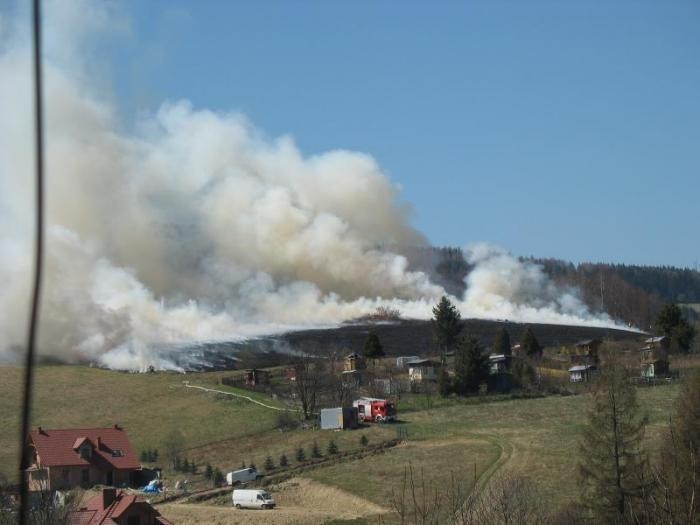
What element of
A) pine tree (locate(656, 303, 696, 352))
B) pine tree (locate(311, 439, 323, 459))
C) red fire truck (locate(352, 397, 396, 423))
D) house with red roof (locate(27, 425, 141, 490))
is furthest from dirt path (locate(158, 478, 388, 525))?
pine tree (locate(656, 303, 696, 352))

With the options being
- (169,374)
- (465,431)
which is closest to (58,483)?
(465,431)

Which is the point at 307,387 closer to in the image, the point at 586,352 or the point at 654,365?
the point at 654,365

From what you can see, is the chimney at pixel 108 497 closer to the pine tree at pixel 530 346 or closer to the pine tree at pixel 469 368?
the pine tree at pixel 469 368

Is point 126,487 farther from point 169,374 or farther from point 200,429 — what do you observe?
point 169,374

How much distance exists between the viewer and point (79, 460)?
56.6m

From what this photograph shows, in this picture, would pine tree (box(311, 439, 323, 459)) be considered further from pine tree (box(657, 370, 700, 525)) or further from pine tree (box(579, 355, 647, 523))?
pine tree (box(657, 370, 700, 525))

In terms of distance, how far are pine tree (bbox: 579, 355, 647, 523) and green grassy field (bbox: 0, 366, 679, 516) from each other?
8.85ft

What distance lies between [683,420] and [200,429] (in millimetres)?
36091

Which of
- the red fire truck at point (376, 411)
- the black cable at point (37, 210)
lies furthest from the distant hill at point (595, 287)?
the black cable at point (37, 210)

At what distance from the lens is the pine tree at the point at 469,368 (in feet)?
251

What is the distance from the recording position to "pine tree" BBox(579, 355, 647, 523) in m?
38.4

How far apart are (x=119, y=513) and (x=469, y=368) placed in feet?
130

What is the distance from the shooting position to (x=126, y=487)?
55.9m

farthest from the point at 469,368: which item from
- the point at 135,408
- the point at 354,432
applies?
the point at 135,408
